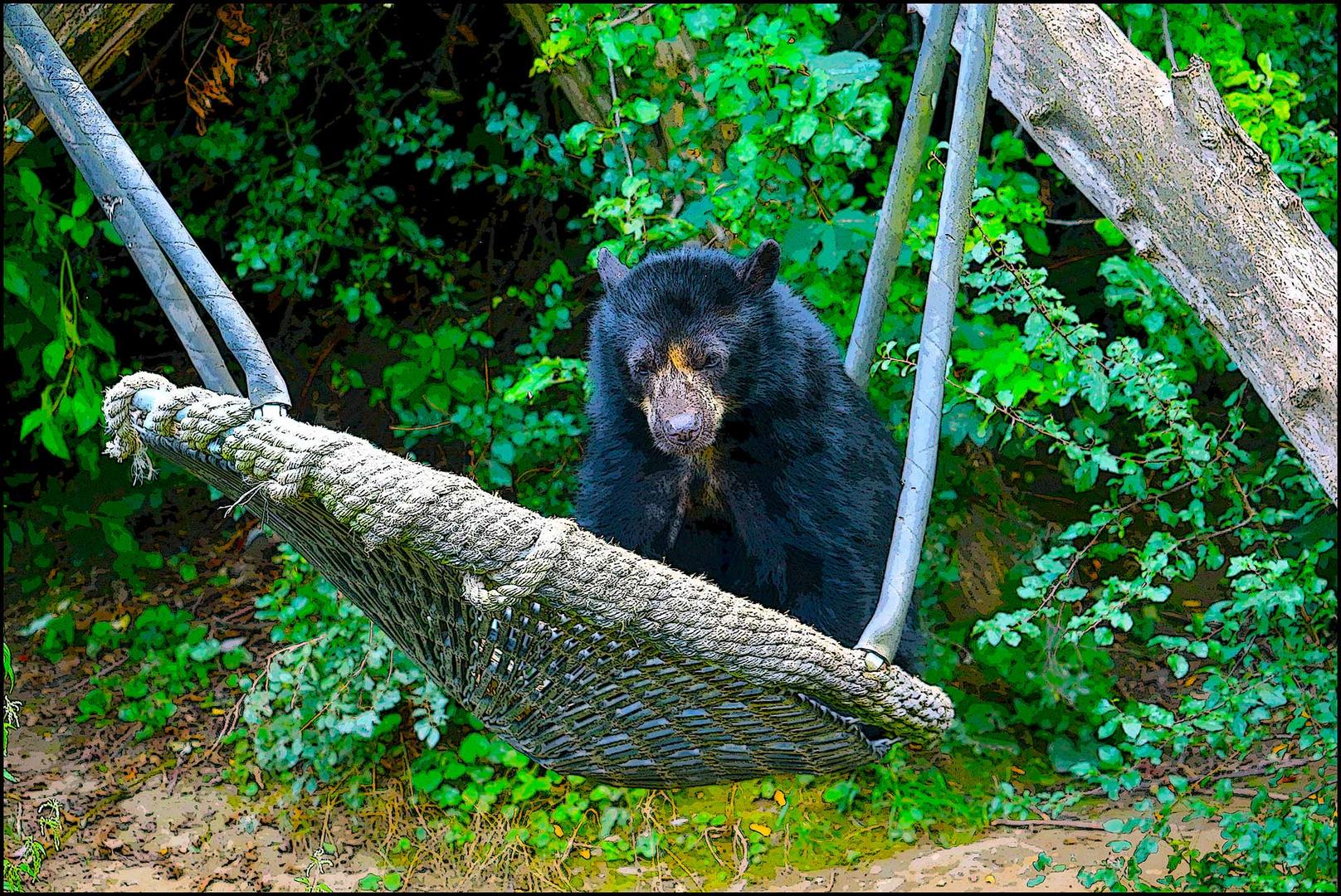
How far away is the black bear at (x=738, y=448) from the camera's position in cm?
272

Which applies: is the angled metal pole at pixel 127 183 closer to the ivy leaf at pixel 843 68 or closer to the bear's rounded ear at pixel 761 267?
the bear's rounded ear at pixel 761 267

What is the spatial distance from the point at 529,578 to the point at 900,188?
1.62 meters

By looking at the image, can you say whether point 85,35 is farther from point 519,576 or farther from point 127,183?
point 519,576

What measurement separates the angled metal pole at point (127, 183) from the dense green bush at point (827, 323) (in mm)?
1584

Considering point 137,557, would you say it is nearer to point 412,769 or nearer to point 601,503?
point 412,769

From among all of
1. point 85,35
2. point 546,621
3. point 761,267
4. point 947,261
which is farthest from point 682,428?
point 85,35

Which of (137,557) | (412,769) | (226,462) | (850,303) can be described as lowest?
(412,769)

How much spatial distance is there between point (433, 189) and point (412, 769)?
8.40 feet

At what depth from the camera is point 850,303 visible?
12.4 ft

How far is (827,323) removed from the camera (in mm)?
3793

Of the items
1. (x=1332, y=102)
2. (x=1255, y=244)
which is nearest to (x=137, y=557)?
(x=1255, y=244)

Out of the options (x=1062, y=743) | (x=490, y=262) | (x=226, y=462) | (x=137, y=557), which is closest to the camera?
(x=226, y=462)

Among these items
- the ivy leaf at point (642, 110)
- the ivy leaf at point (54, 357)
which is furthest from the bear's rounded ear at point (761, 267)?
the ivy leaf at point (54, 357)

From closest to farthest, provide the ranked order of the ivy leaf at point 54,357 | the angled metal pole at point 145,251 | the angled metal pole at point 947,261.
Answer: the angled metal pole at point 145,251, the angled metal pole at point 947,261, the ivy leaf at point 54,357
